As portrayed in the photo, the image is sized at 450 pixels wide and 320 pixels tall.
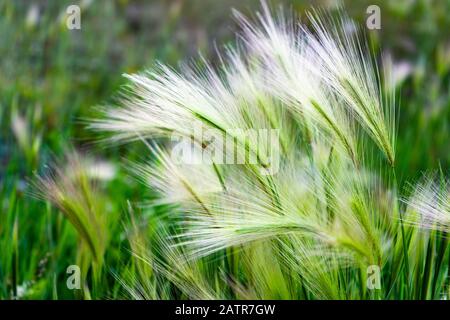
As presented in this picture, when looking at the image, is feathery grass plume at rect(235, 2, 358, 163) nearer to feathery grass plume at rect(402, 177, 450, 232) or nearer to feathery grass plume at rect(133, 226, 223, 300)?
feathery grass plume at rect(402, 177, 450, 232)

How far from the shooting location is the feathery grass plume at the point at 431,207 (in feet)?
4.40

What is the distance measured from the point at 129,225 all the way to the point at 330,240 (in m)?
0.47

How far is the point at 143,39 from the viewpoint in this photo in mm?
3051

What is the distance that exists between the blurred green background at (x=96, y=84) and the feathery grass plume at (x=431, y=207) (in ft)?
1.27

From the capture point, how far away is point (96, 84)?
113 inches

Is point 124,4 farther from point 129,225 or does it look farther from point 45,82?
point 129,225

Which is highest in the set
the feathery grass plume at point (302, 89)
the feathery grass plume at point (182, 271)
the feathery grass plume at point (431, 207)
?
the feathery grass plume at point (302, 89)

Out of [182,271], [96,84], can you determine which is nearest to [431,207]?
[182,271]

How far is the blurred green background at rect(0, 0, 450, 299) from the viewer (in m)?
1.91

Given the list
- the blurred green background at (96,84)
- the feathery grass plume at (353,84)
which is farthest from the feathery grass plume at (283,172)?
the blurred green background at (96,84)

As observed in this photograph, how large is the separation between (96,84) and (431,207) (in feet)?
5.74

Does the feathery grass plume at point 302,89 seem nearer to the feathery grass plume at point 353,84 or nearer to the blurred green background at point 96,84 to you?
the feathery grass plume at point 353,84

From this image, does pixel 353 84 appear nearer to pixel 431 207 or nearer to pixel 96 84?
pixel 431 207

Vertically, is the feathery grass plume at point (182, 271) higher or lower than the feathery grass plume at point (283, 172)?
lower
